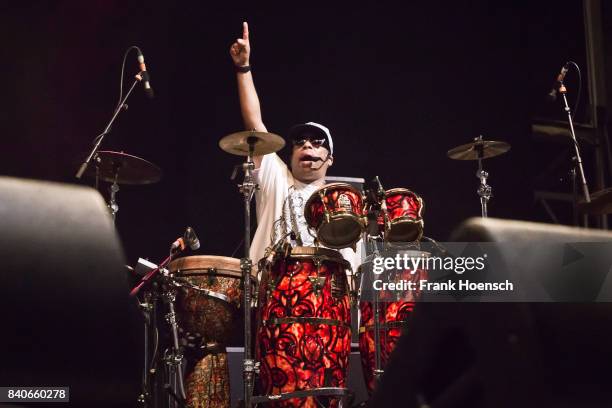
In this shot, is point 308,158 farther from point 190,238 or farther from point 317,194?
point 190,238

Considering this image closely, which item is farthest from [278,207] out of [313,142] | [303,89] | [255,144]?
[303,89]

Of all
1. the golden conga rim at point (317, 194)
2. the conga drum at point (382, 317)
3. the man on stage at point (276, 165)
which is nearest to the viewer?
the golden conga rim at point (317, 194)

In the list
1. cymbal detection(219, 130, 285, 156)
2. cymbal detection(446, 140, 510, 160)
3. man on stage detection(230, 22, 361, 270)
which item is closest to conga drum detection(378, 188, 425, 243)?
man on stage detection(230, 22, 361, 270)

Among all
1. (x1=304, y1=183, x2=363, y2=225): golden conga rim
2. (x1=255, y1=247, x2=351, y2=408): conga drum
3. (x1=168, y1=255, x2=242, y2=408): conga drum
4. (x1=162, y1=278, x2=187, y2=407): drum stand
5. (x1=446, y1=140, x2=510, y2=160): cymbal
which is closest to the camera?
(x1=255, y1=247, x2=351, y2=408): conga drum

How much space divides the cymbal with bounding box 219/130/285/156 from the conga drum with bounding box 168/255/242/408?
682mm

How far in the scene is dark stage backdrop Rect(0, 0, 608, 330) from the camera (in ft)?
16.9

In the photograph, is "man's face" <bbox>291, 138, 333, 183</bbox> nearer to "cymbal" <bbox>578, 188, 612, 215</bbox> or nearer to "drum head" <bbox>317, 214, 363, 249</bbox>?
"drum head" <bbox>317, 214, 363, 249</bbox>

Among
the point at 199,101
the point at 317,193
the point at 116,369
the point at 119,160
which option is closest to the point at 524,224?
the point at 116,369

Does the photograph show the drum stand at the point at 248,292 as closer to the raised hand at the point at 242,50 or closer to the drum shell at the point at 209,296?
the drum shell at the point at 209,296

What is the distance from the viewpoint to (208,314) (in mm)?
4246

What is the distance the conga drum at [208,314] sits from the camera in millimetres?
4199

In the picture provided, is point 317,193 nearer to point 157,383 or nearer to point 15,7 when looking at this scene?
point 157,383

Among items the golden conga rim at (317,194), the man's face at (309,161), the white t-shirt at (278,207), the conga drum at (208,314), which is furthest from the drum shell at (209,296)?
the man's face at (309,161)

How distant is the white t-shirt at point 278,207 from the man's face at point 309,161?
0.07 metres
